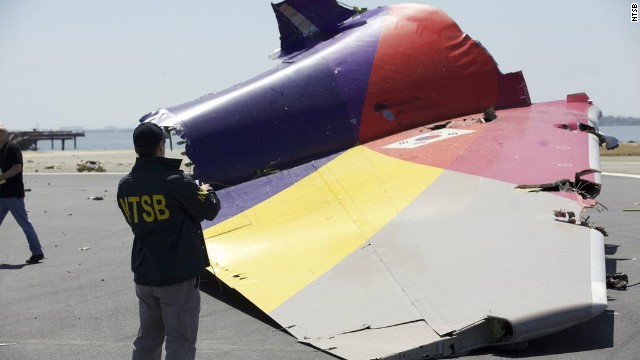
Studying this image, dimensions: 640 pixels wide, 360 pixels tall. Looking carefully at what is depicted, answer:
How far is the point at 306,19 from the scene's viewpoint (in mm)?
9180

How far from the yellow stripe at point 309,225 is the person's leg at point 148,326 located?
133cm

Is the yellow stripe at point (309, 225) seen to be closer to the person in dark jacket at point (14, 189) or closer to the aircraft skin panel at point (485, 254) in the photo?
the aircraft skin panel at point (485, 254)

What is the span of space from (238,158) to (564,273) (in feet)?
12.5

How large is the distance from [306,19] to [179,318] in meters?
5.93

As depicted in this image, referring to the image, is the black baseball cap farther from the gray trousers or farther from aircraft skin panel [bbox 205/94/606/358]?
aircraft skin panel [bbox 205/94/606/358]

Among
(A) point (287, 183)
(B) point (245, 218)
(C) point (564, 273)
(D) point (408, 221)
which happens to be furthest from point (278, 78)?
(C) point (564, 273)

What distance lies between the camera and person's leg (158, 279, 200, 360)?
403 cm

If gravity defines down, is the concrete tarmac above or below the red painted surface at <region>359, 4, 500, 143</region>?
below

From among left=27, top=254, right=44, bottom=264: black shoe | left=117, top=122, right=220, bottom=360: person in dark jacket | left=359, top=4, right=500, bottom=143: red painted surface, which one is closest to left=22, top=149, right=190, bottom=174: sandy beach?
left=359, top=4, right=500, bottom=143: red painted surface

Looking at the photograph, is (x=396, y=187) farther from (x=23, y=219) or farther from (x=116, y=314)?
(x=23, y=219)

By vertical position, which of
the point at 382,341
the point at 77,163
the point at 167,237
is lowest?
the point at 77,163

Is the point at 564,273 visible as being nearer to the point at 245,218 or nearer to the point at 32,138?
the point at 245,218

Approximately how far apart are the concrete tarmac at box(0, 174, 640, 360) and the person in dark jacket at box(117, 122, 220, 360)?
1.14 m

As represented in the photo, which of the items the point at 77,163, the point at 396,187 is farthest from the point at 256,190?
the point at 77,163
